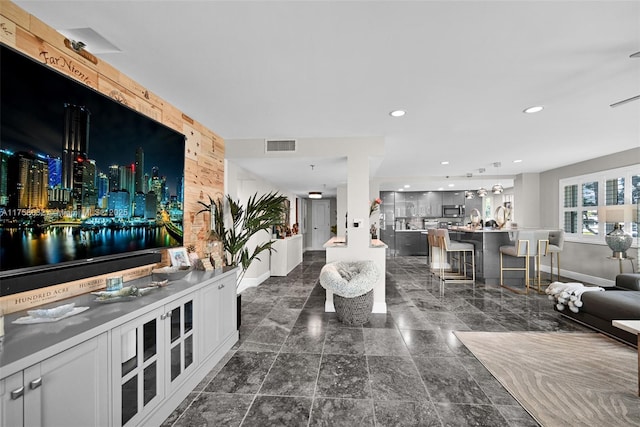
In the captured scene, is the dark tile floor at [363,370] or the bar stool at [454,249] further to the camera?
the bar stool at [454,249]

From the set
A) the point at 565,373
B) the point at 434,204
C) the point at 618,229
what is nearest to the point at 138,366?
the point at 565,373

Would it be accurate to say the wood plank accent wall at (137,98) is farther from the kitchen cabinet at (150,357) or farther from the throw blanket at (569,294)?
the throw blanket at (569,294)

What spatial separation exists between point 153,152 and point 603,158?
724cm

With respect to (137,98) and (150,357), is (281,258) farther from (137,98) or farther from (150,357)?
(150,357)

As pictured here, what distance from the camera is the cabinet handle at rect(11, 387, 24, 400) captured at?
0.95 m

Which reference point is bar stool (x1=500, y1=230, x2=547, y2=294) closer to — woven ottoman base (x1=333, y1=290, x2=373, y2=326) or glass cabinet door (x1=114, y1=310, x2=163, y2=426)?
woven ottoman base (x1=333, y1=290, x2=373, y2=326)

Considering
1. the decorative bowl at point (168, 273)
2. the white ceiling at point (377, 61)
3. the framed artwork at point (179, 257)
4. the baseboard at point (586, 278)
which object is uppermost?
the white ceiling at point (377, 61)

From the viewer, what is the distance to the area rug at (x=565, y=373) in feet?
5.89

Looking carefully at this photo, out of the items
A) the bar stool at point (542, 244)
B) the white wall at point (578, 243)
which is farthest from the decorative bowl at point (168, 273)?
the white wall at point (578, 243)

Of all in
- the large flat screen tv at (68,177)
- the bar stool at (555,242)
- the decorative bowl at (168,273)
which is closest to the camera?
the large flat screen tv at (68,177)

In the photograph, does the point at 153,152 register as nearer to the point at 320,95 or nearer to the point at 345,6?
the point at 320,95

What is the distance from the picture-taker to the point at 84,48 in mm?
1798

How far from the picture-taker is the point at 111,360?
4.38ft

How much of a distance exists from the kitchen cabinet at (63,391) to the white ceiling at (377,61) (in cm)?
175
